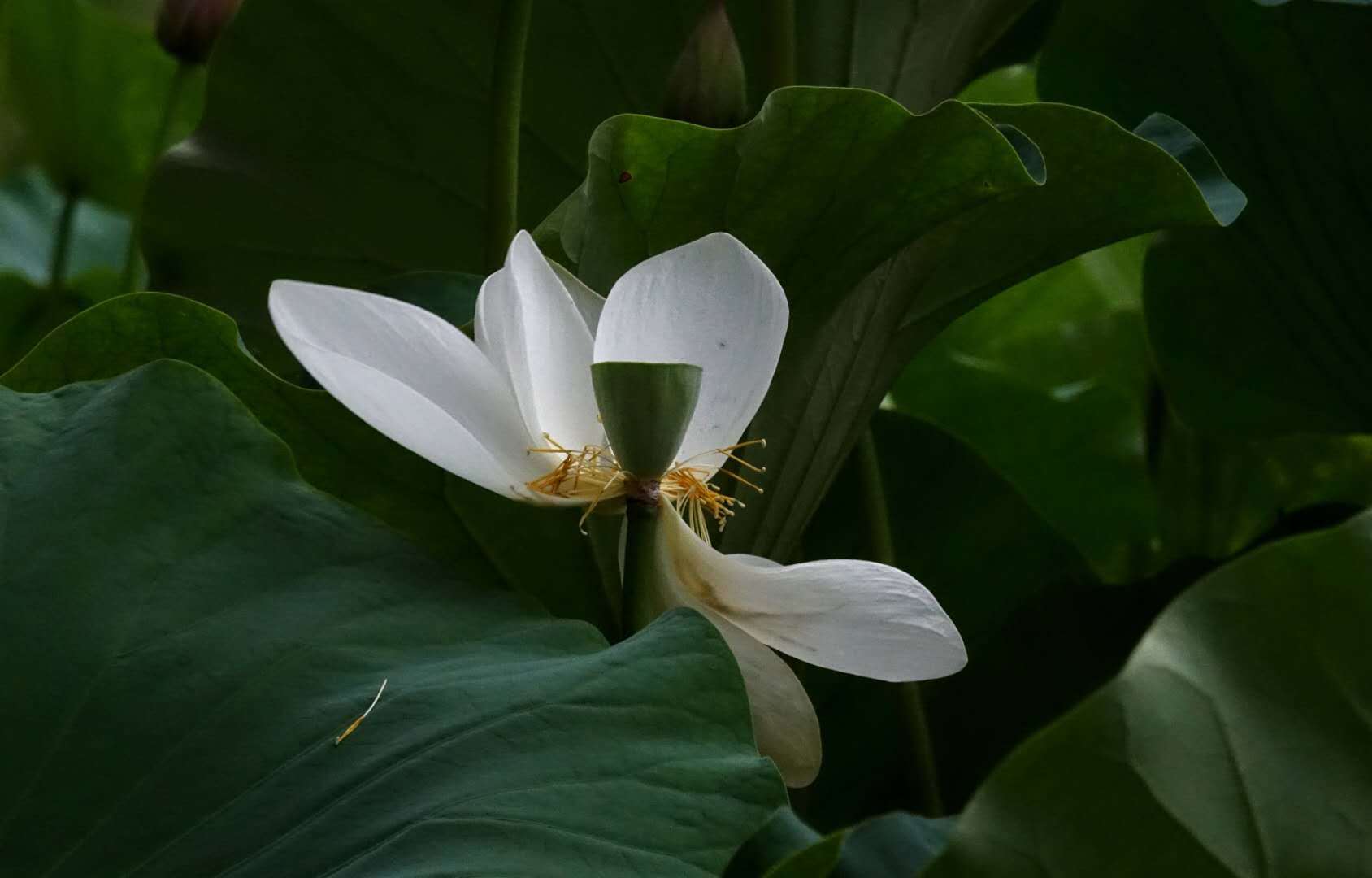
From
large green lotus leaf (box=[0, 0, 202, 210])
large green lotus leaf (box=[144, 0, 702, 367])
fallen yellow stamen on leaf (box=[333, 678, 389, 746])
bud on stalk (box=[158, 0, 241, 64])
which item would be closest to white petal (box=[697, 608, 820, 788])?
fallen yellow stamen on leaf (box=[333, 678, 389, 746])

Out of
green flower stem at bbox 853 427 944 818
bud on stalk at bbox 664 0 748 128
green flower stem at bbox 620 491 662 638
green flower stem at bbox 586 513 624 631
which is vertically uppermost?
bud on stalk at bbox 664 0 748 128

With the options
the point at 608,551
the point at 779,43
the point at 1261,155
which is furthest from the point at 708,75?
the point at 1261,155

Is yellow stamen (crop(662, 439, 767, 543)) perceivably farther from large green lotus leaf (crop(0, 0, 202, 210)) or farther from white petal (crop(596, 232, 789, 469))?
large green lotus leaf (crop(0, 0, 202, 210))

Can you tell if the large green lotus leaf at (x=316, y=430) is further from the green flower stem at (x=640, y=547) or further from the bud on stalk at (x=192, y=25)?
the bud on stalk at (x=192, y=25)

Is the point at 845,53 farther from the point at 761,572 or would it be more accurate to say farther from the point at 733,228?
the point at 761,572

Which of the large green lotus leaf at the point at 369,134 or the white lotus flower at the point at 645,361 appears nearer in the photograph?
the white lotus flower at the point at 645,361

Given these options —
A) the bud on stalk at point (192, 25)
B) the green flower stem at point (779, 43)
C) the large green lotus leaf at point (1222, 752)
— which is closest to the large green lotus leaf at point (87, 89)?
the bud on stalk at point (192, 25)

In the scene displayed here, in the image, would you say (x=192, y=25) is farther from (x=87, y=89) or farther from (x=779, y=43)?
(x=87, y=89)
